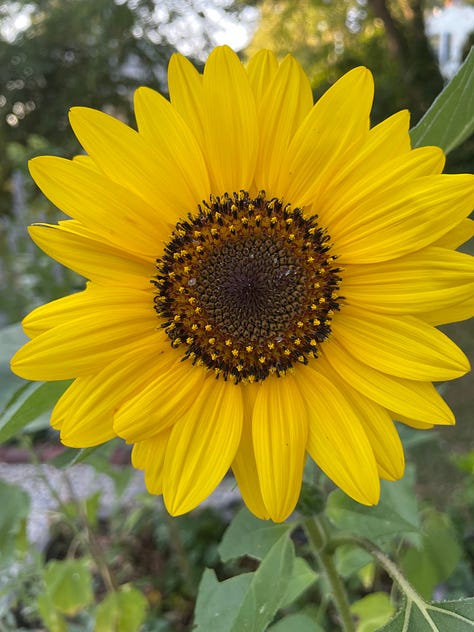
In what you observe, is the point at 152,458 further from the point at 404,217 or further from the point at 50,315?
the point at 404,217

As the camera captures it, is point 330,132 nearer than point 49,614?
Yes

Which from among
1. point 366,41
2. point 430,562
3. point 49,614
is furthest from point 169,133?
point 366,41

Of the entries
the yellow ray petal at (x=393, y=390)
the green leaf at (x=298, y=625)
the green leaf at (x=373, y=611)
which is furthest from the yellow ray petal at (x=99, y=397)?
the green leaf at (x=373, y=611)

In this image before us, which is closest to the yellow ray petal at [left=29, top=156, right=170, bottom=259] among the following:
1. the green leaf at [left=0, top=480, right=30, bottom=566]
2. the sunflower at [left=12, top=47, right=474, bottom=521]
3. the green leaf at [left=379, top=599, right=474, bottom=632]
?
the sunflower at [left=12, top=47, right=474, bottom=521]

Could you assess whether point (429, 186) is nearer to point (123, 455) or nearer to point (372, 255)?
point (372, 255)

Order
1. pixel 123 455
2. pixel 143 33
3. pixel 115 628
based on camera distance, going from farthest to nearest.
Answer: pixel 143 33
pixel 123 455
pixel 115 628

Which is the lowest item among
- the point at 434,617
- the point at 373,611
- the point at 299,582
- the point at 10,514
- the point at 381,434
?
the point at 373,611

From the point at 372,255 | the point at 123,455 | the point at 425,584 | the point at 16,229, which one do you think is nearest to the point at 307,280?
the point at 372,255
